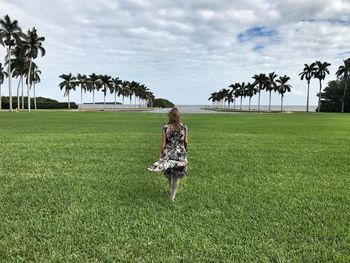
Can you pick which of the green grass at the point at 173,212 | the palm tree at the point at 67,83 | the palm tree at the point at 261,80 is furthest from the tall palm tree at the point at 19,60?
the palm tree at the point at 261,80

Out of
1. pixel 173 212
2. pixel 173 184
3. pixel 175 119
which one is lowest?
pixel 173 212

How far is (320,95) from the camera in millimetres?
94250

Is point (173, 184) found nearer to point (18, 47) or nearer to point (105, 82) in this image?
point (18, 47)

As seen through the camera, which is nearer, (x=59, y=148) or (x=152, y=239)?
(x=152, y=239)

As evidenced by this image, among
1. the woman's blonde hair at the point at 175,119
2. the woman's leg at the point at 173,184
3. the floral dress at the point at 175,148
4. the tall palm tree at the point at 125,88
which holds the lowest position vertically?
the woman's leg at the point at 173,184

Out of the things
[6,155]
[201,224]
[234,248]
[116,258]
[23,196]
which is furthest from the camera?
[6,155]

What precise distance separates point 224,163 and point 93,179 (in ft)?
13.3

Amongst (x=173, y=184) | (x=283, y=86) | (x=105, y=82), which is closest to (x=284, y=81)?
(x=283, y=86)

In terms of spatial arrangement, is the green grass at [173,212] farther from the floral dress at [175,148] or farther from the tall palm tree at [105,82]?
the tall palm tree at [105,82]

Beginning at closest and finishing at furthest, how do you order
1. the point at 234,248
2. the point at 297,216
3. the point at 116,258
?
1. the point at 116,258
2. the point at 234,248
3. the point at 297,216

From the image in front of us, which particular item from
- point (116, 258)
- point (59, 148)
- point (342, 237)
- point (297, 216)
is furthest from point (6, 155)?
point (342, 237)

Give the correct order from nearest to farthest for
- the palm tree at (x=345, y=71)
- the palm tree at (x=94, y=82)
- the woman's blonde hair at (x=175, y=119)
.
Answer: the woman's blonde hair at (x=175, y=119) < the palm tree at (x=345, y=71) < the palm tree at (x=94, y=82)

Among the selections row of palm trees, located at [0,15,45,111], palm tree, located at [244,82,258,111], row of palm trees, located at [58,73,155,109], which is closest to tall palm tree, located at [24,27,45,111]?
row of palm trees, located at [0,15,45,111]

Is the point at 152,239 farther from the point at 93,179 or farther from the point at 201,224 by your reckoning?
the point at 93,179
